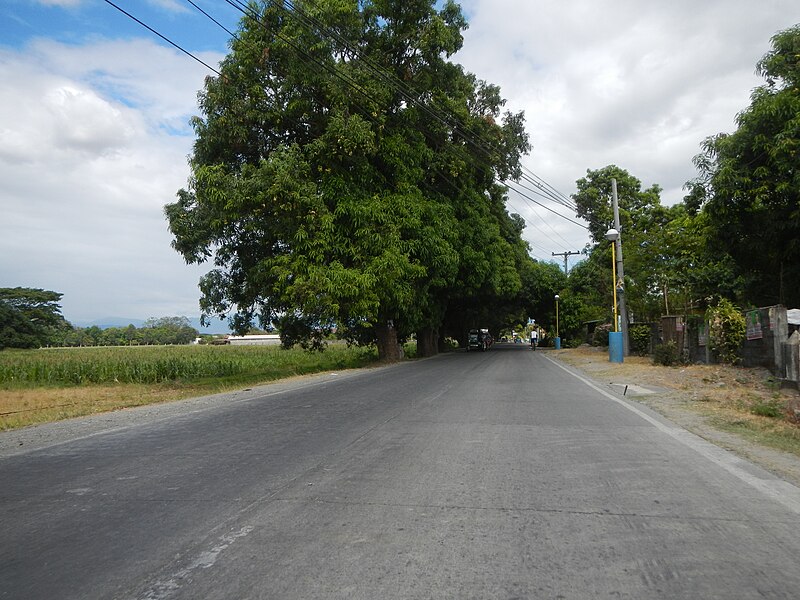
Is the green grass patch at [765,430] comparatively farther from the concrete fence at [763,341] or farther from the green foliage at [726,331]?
the green foliage at [726,331]

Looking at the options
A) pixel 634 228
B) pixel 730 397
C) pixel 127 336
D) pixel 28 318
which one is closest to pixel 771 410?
pixel 730 397

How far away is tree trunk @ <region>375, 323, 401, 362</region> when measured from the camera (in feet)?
97.1

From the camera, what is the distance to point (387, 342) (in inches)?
1177

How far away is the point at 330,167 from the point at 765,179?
1432 centimetres

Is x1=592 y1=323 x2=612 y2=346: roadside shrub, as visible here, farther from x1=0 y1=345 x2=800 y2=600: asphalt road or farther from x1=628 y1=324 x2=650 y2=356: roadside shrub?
x1=0 y1=345 x2=800 y2=600: asphalt road

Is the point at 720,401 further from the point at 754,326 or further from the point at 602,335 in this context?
the point at 602,335

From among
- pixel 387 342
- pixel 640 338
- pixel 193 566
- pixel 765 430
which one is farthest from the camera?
pixel 387 342

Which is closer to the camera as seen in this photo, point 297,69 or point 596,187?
point 297,69

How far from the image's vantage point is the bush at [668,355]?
21219 mm

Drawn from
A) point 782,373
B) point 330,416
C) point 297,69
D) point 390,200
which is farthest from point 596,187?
point 330,416

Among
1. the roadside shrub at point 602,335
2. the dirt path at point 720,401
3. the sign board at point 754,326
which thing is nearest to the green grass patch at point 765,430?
the dirt path at point 720,401

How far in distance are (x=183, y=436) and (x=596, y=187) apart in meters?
40.7

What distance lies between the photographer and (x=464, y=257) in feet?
93.0

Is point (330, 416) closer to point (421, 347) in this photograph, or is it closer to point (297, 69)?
point (297, 69)
